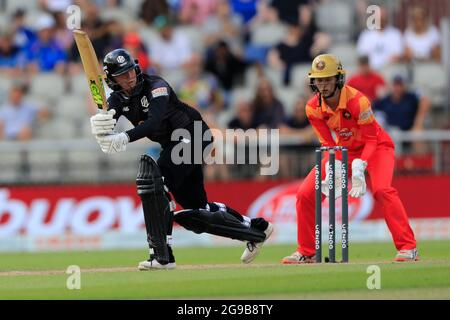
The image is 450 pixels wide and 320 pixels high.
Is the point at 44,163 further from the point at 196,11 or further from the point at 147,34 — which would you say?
the point at 196,11

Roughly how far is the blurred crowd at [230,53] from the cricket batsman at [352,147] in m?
6.40

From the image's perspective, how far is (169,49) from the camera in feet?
63.8

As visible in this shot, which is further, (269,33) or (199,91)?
(269,33)

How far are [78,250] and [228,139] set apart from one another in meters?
2.69

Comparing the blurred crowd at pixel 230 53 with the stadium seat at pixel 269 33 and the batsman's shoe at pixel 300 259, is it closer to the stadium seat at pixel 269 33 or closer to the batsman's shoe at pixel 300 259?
the stadium seat at pixel 269 33

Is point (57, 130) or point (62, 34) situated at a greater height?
point (62, 34)

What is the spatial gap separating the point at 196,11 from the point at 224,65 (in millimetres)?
1495

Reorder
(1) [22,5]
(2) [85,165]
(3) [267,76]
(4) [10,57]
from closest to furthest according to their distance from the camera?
1. (2) [85,165]
2. (3) [267,76]
3. (4) [10,57]
4. (1) [22,5]

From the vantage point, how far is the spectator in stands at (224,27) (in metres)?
19.7

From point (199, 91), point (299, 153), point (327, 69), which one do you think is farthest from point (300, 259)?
point (199, 91)

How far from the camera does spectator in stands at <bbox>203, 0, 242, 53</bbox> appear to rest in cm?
1972

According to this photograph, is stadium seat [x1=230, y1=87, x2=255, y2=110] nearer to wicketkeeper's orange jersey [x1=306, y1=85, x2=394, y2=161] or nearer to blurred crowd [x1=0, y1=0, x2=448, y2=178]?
blurred crowd [x1=0, y1=0, x2=448, y2=178]

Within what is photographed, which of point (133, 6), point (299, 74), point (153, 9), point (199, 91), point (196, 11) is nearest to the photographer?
point (199, 91)
